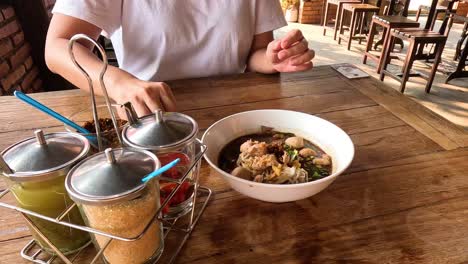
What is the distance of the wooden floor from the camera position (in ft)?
8.19

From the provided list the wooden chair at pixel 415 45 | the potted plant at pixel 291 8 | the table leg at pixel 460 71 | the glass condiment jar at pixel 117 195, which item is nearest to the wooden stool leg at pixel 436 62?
the wooden chair at pixel 415 45

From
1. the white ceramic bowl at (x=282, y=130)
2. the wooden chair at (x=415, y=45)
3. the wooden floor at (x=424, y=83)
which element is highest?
the white ceramic bowl at (x=282, y=130)

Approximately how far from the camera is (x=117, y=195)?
1.06 feet

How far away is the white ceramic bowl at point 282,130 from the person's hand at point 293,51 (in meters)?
0.25

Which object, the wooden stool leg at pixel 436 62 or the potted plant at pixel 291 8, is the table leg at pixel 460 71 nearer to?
the wooden stool leg at pixel 436 62

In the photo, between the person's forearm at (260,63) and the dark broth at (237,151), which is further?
the person's forearm at (260,63)

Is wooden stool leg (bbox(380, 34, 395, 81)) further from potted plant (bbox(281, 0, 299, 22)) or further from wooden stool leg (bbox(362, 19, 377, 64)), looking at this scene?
potted plant (bbox(281, 0, 299, 22))

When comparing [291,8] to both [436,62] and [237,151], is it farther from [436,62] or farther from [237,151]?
[237,151]

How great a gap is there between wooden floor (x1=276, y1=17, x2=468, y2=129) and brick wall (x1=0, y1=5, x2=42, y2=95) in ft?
6.97

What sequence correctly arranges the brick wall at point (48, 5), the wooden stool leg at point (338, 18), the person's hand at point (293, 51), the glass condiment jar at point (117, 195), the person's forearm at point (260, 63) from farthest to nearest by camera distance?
the wooden stool leg at point (338, 18), the brick wall at point (48, 5), the person's forearm at point (260, 63), the person's hand at point (293, 51), the glass condiment jar at point (117, 195)

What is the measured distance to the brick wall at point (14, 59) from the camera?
1.62m

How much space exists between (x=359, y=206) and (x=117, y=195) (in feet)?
1.33

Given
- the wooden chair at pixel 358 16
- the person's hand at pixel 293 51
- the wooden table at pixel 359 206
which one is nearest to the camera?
the wooden table at pixel 359 206

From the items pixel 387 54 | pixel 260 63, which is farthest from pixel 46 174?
pixel 387 54
